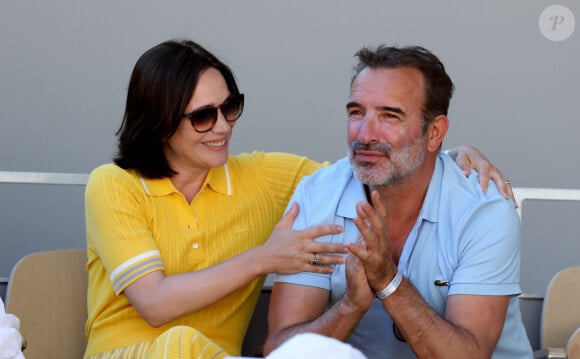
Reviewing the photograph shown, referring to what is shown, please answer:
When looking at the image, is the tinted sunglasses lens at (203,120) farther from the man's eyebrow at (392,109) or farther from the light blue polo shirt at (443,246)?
the man's eyebrow at (392,109)

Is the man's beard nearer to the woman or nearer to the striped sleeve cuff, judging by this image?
the woman

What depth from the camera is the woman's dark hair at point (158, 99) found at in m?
3.12

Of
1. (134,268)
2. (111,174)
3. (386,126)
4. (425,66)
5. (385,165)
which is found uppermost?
(425,66)

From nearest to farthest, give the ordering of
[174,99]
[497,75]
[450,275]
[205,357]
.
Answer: [205,357], [450,275], [174,99], [497,75]

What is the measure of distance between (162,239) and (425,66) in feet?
3.12

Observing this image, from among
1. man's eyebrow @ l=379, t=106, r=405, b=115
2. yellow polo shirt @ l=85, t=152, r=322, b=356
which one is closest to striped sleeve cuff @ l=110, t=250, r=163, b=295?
yellow polo shirt @ l=85, t=152, r=322, b=356

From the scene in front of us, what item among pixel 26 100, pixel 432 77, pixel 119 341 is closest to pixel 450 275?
pixel 432 77

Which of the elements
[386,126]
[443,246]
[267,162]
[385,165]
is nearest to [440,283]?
[443,246]

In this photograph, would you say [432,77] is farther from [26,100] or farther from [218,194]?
[26,100]

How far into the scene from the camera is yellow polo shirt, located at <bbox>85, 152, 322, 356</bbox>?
3.06m

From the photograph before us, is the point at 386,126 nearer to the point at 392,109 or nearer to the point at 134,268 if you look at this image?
the point at 392,109

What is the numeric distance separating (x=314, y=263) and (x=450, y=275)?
39 cm

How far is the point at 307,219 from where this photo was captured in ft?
10.1

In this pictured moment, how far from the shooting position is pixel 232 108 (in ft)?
10.4
